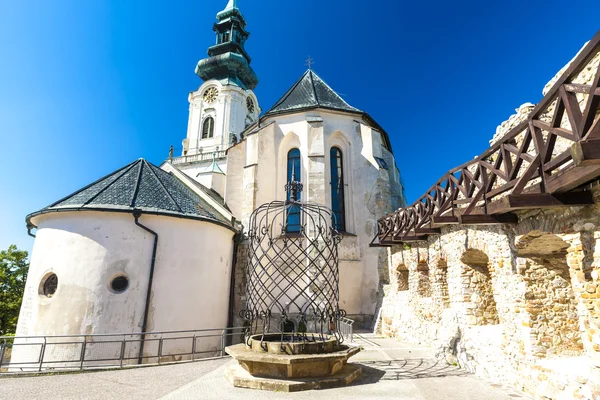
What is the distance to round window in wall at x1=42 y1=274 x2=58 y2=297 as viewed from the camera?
34.7 ft

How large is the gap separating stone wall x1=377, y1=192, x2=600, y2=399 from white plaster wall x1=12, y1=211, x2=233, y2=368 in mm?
8097

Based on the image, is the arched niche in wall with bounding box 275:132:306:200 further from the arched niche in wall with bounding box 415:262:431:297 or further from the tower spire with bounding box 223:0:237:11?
the tower spire with bounding box 223:0:237:11

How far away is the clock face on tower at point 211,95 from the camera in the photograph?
3294 centimetres

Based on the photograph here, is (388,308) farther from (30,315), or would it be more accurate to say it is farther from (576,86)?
(30,315)

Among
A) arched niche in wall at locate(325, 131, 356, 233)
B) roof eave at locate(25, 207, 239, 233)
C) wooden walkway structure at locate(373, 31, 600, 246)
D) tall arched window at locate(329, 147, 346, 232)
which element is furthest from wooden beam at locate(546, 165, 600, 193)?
tall arched window at locate(329, 147, 346, 232)

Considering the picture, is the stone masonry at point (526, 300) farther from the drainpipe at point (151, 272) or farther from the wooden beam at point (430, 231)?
the drainpipe at point (151, 272)

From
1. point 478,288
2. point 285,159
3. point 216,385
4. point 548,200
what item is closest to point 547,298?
point 478,288

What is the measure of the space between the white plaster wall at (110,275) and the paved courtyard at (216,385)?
3.54 metres

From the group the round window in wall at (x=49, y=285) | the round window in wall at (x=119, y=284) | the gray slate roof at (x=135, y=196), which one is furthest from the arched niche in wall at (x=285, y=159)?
the round window in wall at (x=49, y=285)

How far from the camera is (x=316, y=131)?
17.4 meters

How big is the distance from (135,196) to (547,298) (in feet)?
40.7

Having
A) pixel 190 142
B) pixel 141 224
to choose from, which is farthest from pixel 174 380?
pixel 190 142

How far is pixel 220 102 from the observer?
32.3m

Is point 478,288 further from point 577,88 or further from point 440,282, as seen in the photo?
point 577,88
